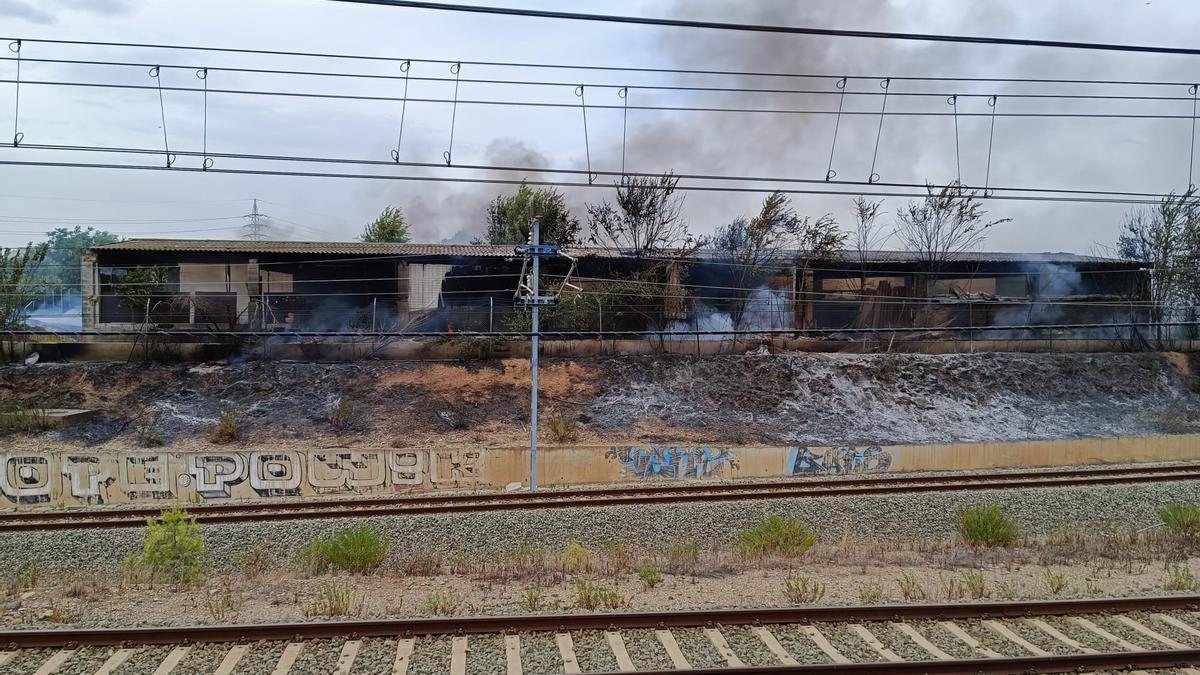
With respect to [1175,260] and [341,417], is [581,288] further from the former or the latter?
[1175,260]

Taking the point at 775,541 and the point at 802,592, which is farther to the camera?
the point at 775,541

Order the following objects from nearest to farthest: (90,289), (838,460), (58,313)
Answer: (838,460) < (90,289) < (58,313)

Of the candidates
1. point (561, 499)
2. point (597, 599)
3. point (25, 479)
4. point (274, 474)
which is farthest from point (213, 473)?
point (597, 599)

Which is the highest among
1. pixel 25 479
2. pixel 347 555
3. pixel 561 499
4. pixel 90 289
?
pixel 90 289

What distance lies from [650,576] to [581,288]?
17505 mm

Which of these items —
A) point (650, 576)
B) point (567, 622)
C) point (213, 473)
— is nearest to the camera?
point (567, 622)

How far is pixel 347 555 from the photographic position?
1030cm

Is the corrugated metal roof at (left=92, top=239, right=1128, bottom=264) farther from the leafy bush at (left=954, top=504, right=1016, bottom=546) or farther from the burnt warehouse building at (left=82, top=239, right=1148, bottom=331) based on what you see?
the leafy bush at (left=954, top=504, right=1016, bottom=546)

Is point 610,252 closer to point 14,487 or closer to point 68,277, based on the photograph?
point 14,487

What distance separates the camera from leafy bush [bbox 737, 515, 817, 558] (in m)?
11.0

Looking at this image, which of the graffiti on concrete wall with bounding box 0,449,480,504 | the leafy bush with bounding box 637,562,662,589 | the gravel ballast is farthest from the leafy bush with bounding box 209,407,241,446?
the leafy bush with bounding box 637,562,662,589

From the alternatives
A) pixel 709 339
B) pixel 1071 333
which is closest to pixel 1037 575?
pixel 709 339

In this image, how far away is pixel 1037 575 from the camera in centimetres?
968

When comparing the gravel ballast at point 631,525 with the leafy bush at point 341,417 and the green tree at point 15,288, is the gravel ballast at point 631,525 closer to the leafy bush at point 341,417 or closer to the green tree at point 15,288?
the leafy bush at point 341,417
